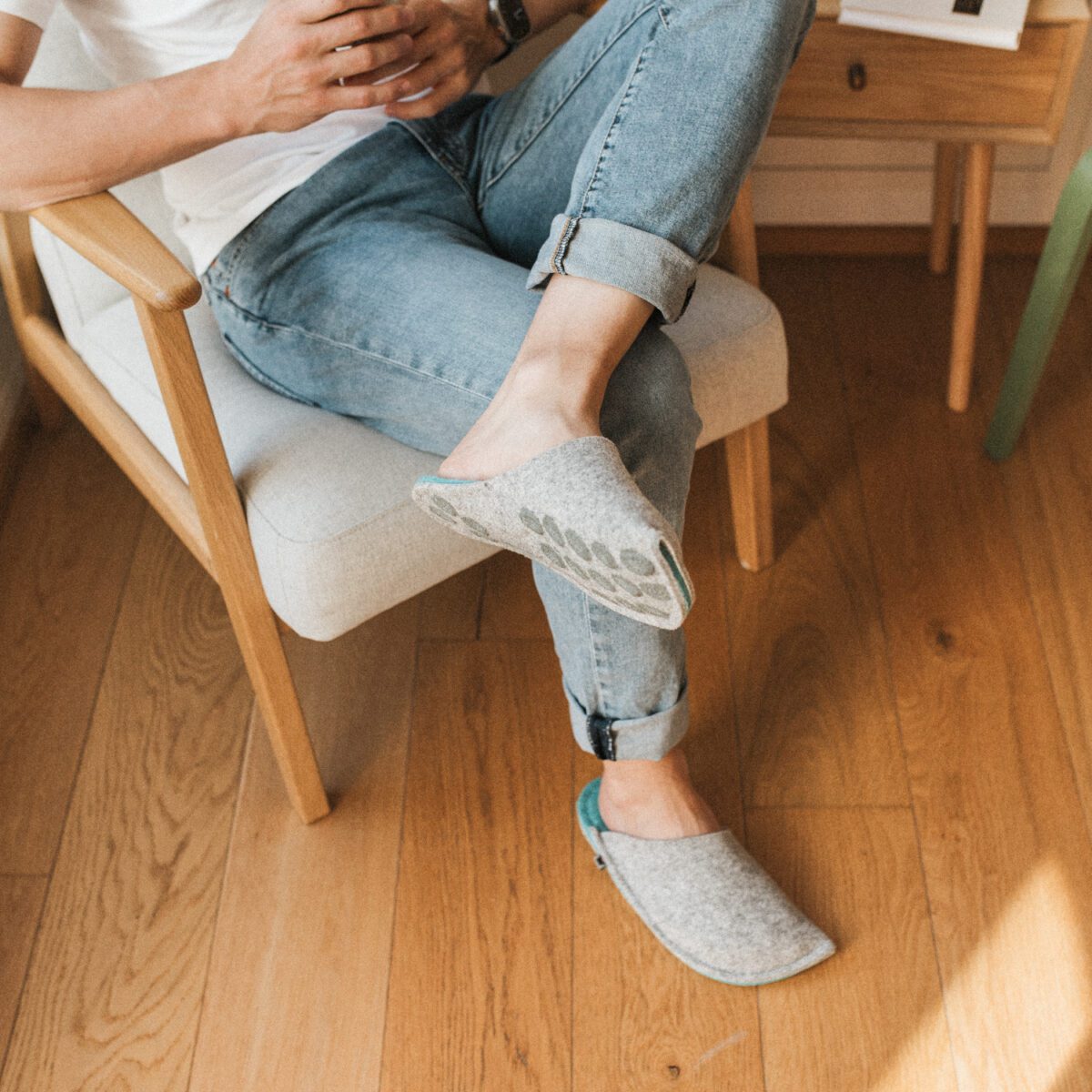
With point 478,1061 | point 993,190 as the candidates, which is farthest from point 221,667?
point 993,190

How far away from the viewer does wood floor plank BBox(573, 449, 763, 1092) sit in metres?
1.03

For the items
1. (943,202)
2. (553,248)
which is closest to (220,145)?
(553,248)

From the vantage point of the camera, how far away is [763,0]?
94 cm

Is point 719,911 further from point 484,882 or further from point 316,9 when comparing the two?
point 316,9

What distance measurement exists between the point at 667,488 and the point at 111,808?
0.69 m

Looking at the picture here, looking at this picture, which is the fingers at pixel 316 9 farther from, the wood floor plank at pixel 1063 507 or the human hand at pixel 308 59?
the wood floor plank at pixel 1063 507

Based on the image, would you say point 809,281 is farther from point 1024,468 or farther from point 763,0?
point 763,0

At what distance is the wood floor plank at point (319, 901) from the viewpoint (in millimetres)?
1063

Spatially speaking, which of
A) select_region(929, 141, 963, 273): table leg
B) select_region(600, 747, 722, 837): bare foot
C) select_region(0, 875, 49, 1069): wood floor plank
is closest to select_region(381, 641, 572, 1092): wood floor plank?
select_region(600, 747, 722, 837): bare foot

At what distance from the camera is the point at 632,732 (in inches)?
40.8

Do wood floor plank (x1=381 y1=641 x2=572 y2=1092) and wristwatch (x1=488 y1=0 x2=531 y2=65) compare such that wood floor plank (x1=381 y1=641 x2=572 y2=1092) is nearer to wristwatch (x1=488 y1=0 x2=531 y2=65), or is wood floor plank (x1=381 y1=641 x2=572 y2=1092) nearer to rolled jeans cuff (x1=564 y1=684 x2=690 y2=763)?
rolled jeans cuff (x1=564 y1=684 x2=690 y2=763)

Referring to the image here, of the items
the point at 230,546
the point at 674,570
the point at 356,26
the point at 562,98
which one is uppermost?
the point at 356,26

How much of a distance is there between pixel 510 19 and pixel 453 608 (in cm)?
64

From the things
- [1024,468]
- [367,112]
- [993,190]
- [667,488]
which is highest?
[367,112]
